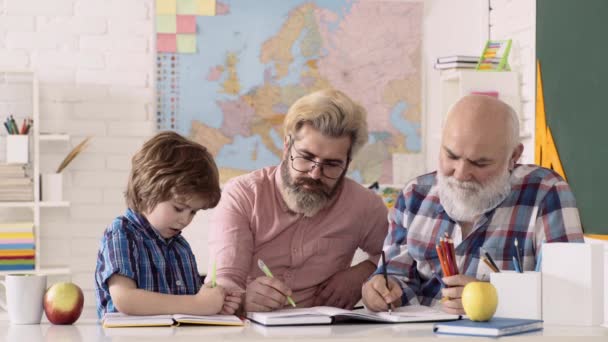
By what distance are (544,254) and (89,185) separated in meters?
3.54

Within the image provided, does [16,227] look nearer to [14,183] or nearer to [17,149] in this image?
[14,183]

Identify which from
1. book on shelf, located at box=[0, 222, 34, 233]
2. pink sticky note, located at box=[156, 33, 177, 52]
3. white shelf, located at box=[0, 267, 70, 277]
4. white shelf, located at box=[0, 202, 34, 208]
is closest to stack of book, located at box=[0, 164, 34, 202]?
white shelf, located at box=[0, 202, 34, 208]

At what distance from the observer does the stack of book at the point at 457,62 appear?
459 centimetres

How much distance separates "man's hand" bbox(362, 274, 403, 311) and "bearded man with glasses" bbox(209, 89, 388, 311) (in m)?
0.40

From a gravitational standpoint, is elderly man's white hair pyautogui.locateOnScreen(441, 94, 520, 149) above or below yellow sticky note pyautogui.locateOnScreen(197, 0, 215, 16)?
below

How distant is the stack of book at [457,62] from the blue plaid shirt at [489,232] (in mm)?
2050

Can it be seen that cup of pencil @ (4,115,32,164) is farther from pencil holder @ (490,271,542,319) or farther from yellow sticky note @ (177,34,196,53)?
pencil holder @ (490,271,542,319)

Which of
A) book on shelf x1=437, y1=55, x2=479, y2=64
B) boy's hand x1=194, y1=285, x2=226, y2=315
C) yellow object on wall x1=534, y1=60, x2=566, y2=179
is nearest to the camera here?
boy's hand x1=194, y1=285, x2=226, y2=315

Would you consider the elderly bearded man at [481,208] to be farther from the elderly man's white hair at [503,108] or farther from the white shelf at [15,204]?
the white shelf at [15,204]

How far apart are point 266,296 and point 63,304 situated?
1.78ft

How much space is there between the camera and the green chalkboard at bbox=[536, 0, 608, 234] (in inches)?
141

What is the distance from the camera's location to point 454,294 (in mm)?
2162

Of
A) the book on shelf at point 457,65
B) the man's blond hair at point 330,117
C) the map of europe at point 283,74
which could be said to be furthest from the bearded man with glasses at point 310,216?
the map of europe at point 283,74

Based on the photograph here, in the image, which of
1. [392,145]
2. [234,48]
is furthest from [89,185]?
[392,145]
